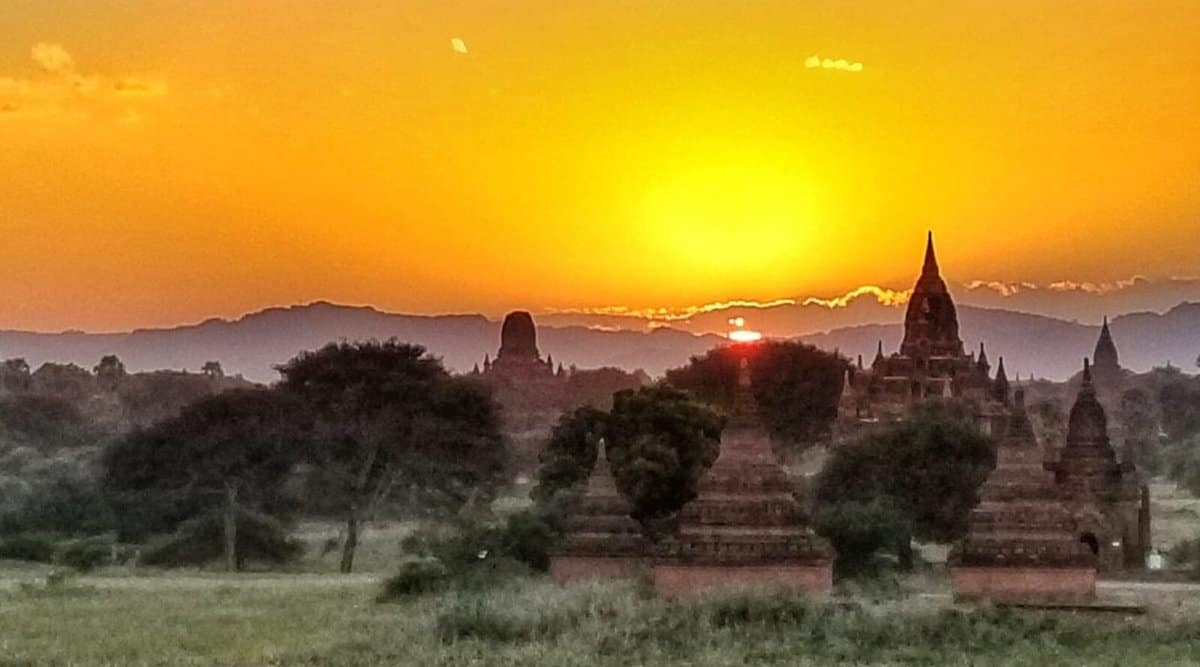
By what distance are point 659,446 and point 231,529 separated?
9612 mm

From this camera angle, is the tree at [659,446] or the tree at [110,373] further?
the tree at [110,373]

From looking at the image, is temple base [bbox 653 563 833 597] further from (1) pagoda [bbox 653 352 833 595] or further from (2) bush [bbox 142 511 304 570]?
(2) bush [bbox 142 511 304 570]

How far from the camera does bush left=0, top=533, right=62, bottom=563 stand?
44.8 m

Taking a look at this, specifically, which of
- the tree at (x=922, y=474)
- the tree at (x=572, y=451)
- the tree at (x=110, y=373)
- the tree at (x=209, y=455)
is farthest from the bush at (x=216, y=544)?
the tree at (x=110, y=373)

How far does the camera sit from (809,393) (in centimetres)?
7106

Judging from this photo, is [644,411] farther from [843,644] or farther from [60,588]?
[843,644]

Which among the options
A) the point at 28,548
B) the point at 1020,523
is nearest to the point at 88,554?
Result: the point at 28,548

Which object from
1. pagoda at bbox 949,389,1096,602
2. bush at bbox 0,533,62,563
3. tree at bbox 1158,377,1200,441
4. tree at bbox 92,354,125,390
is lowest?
bush at bbox 0,533,62,563

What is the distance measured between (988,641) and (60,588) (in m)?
16.4

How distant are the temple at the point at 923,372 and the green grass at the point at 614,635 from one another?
3061 cm

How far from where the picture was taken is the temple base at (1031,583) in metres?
28.4

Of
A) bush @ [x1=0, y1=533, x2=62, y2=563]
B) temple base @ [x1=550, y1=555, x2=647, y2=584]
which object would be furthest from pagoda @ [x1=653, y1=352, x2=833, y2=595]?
bush @ [x1=0, y1=533, x2=62, y2=563]

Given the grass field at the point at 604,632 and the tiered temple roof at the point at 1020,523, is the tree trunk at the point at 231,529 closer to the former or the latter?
the grass field at the point at 604,632

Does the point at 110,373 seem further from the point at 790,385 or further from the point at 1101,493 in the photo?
the point at 1101,493
